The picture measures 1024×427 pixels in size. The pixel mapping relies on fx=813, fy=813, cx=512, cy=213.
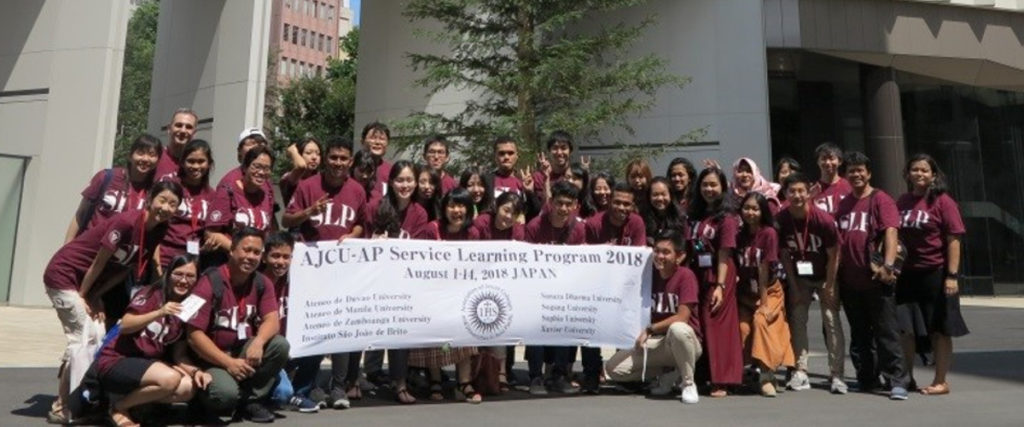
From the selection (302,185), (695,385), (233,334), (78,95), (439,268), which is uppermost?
(78,95)

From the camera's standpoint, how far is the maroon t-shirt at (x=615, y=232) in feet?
22.3

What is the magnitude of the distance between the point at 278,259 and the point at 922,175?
528 centimetres

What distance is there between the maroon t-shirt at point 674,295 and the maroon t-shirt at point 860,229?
1376 millimetres

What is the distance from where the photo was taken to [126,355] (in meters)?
5.00

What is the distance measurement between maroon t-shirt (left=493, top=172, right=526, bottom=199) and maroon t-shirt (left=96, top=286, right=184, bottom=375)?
123 inches

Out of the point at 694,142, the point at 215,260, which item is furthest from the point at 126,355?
the point at 694,142

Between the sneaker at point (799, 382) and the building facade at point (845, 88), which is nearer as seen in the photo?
the sneaker at point (799, 382)

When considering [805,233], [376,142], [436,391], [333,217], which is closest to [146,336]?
[333,217]

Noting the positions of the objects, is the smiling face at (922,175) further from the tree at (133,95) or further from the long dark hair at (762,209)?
the tree at (133,95)

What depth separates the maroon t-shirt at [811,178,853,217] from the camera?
7191mm

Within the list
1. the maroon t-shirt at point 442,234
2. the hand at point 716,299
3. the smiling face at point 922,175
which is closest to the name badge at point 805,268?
the hand at point 716,299

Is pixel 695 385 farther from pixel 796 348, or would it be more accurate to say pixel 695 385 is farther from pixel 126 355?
pixel 126 355

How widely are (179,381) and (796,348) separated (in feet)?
16.6

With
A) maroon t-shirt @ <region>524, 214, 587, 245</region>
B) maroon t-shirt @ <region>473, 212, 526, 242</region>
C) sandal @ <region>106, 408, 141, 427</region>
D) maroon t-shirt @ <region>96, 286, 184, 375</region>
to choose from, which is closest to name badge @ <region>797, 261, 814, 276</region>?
maroon t-shirt @ <region>524, 214, 587, 245</region>
